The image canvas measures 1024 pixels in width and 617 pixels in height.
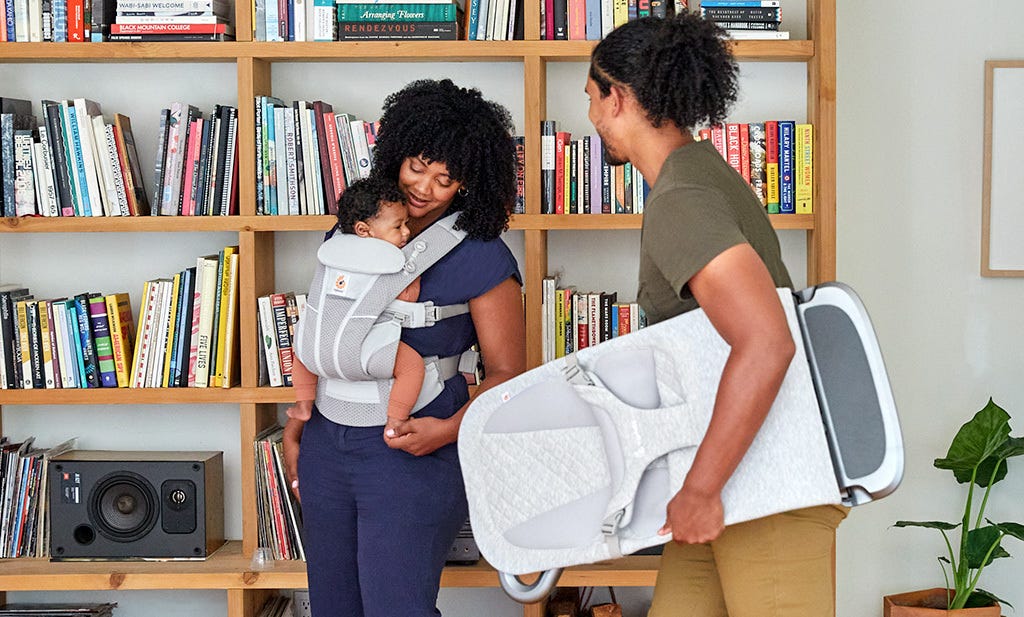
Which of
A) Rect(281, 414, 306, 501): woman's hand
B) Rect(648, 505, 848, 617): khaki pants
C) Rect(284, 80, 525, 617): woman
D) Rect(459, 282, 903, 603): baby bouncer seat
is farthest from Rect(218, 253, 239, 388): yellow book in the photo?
Rect(648, 505, 848, 617): khaki pants

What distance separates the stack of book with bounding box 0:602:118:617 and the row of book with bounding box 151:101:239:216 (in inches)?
41.6

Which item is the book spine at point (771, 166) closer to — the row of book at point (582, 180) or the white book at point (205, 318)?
the row of book at point (582, 180)

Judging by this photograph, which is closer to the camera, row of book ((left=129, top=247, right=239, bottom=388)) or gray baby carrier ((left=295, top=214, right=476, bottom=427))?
gray baby carrier ((left=295, top=214, right=476, bottom=427))

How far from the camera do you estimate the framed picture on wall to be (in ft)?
8.91

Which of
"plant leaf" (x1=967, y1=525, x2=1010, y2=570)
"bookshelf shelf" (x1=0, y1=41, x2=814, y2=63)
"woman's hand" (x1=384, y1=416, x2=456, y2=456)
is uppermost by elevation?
"bookshelf shelf" (x1=0, y1=41, x2=814, y2=63)

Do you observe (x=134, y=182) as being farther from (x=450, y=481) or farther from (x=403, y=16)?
(x=450, y=481)

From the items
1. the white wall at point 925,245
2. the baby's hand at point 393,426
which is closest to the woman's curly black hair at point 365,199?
the baby's hand at point 393,426

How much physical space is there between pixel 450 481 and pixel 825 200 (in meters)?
1.17

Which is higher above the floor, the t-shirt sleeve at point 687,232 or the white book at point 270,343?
the t-shirt sleeve at point 687,232

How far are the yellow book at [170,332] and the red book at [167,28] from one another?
0.59 metres

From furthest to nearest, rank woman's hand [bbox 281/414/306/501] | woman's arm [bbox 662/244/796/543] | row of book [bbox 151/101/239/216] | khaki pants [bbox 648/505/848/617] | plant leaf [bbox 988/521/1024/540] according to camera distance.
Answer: row of book [bbox 151/101/239/216] < plant leaf [bbox 988/521/1024/540] < woman's hand [bbox 281/414/306/501] < khaki pants [bbox 648/505/848/617] < woman's arm [bbox 662/244/796/543]

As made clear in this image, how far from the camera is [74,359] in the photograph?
2609 millimetres

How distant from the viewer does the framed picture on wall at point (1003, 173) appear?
8.91 feet

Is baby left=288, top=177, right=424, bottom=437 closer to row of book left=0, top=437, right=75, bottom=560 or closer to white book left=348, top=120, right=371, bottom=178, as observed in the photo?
white book left=348, top=120, right=371, bottom=178
